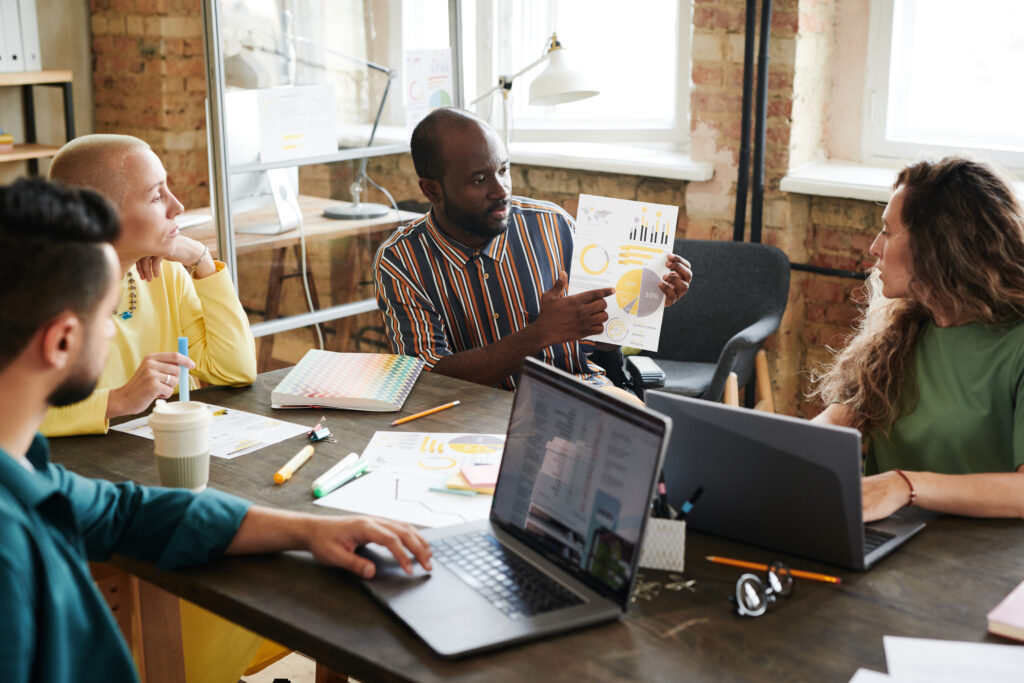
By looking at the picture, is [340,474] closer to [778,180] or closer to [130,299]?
[130,299]

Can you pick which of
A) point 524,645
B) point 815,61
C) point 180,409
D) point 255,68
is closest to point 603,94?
point 815,61

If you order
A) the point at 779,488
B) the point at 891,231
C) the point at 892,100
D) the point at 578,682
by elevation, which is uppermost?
the point at 892,100

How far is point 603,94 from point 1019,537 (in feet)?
10.3

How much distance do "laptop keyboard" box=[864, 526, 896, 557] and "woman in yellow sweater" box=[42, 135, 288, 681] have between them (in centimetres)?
117

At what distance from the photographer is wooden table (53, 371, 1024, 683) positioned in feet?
3.74

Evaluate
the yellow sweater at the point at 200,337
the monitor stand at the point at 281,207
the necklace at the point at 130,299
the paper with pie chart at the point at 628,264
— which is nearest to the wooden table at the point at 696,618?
the yellow sweater at the point at 200,337

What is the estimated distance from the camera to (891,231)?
6.29 feet

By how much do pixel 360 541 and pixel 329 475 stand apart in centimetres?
31

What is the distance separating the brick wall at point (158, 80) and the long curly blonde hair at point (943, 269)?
3568 millimetres

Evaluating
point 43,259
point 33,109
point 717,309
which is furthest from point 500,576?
point 33,109

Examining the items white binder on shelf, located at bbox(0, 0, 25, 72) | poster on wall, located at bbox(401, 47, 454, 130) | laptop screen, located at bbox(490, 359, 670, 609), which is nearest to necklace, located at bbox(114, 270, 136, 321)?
laptop screen, located at bbox(490, 359, 670, 609)

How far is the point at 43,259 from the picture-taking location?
3.61 feet

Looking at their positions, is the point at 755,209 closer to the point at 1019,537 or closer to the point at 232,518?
the point at 1019,537

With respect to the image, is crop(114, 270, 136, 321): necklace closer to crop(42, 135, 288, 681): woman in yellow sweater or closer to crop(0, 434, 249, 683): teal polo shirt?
crop(42, 135, 288, 681): woman in yellow sweater
